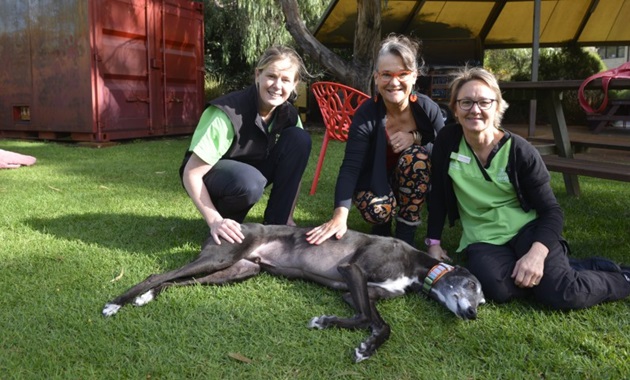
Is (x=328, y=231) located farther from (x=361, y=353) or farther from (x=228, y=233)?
(x=361, y=353)

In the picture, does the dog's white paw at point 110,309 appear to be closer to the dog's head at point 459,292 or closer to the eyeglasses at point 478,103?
the dog's head at point 459,292

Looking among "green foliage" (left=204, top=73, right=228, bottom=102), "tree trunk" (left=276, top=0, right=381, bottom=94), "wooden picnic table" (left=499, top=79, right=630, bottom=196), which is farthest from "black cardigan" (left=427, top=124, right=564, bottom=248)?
"green foliage" (left=204, top=73, right=228, bottom=102)

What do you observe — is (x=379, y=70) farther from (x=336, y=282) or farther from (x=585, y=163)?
(x=585, y=163)

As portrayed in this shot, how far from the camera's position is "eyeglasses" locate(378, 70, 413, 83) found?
3135 millimetres

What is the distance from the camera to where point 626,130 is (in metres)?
10.4

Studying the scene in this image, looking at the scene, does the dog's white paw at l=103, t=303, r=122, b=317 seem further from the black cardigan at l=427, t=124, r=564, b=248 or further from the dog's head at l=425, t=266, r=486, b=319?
the black cardigan at l=427, t=124, r=564, b=248

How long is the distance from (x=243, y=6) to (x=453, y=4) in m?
5.53

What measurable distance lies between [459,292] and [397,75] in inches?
51.6

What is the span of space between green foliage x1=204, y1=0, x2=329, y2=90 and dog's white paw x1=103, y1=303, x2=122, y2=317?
12.8 m

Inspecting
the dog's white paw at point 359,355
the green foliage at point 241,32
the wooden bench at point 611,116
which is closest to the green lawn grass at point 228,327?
the dog's white paw at point 359,355

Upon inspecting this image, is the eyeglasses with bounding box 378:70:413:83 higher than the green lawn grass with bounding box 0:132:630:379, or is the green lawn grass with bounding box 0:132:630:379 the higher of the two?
the eyeglasses with bounding box 378:70:413:83

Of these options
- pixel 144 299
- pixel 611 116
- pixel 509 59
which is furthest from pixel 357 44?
pixel 509 59

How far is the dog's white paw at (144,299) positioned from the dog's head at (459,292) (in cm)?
128

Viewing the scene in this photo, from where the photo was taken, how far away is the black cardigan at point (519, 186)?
2693 millimetres
